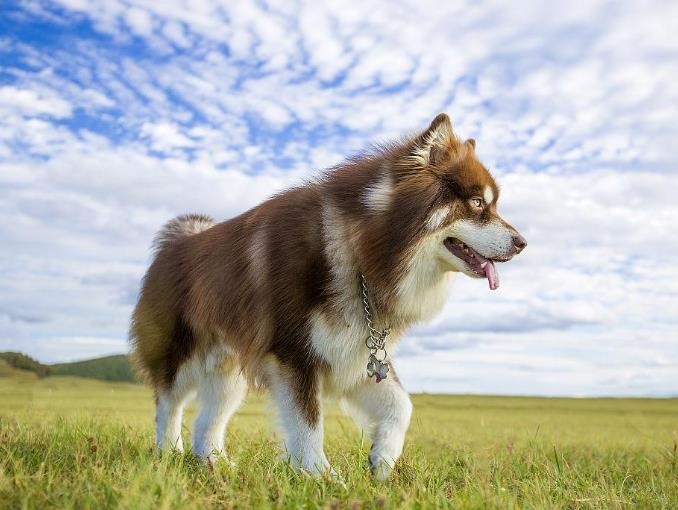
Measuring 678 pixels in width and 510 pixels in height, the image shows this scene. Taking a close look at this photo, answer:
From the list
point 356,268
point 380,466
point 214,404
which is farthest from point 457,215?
point 214,404

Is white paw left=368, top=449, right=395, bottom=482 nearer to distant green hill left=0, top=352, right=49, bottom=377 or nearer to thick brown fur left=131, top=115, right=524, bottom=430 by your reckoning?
thick brown fur left=131, top=115, right=524, bottom=430

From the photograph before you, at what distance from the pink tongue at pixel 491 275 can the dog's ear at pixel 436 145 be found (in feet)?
2.68

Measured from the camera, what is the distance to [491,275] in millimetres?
4684

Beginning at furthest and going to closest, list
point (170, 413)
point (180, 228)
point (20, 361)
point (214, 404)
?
point (20, 361) → point (180, 228) → point (214, 404) → point (170, 413)

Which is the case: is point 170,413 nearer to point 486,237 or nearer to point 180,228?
point 180,228

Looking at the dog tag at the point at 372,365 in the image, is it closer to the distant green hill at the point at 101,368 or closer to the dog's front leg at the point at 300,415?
the dog's front leg at the point at 300,415

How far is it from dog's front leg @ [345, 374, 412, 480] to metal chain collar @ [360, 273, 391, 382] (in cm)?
29

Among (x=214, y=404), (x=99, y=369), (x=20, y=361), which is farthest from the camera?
(x=99, y=369)

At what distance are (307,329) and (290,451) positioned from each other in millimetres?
877

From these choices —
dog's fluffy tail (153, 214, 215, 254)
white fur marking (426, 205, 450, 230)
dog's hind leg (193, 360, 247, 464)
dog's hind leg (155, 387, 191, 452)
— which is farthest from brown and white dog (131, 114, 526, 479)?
dog's fluffy tail (153, 214, 215, 254)

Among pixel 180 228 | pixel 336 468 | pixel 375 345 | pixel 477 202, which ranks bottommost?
pixel 336 468

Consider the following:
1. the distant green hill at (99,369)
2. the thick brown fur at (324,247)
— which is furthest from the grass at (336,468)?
the distant green hill at (99,369)

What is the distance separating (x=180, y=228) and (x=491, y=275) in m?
3.82

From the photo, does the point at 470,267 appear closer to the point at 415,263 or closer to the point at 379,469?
the point at 415,263
